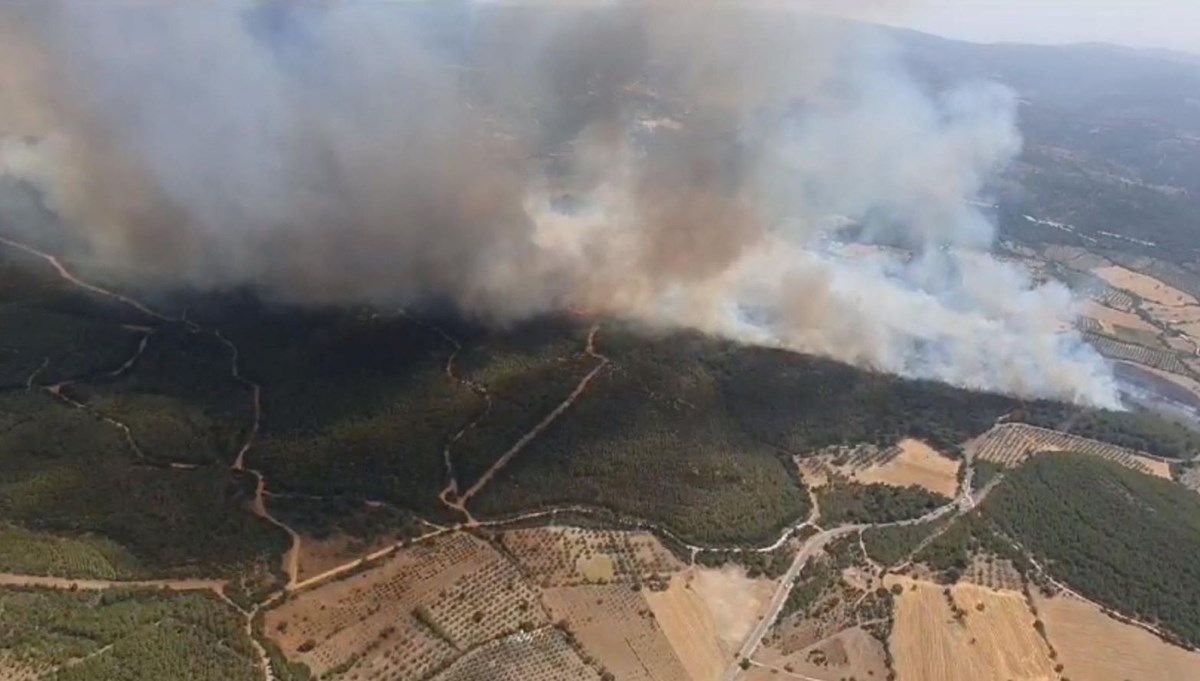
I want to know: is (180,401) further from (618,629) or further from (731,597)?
(731,597)

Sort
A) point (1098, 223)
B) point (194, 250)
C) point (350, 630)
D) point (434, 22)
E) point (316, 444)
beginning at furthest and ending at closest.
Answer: point (1098, 223)
point (434, 22)
point (194, 250)
point (316, 444)
point (350, 630)

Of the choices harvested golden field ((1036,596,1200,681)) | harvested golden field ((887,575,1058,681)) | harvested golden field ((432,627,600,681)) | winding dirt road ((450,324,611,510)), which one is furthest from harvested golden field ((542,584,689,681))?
harvested golden field ((1036,596,1200,681))

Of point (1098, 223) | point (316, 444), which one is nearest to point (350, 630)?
point (316, 444)

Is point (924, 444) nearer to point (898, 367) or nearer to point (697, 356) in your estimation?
point (898, 367)

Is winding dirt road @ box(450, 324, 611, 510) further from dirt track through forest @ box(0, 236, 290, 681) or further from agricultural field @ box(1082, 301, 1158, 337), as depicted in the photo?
agricultural field @ box(1082, 301, 1158, 337)

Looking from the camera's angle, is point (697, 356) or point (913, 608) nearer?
point (913, 608)

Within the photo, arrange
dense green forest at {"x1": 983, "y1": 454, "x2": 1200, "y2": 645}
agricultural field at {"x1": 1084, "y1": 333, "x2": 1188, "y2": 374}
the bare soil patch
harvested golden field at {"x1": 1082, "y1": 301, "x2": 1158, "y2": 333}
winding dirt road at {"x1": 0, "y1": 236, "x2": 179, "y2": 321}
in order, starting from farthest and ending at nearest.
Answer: harvested golden field at {"x1": 1082, "y1": 301, "x2": 1158, "y2": 333}, agricultural field at {"x1": 1084, "y1": 333, "x2": 1188, "y2": 374}, winding dirt road at {"x1": 0, "y1": 236, "x2": 179, "y2": 321}, dense green forest at {"x1": 983, "y1": 454, "x2": 1200, "y2": 645}, the bare soil patch

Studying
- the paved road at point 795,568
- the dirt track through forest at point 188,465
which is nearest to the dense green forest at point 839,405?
the paved road at point 795,568
